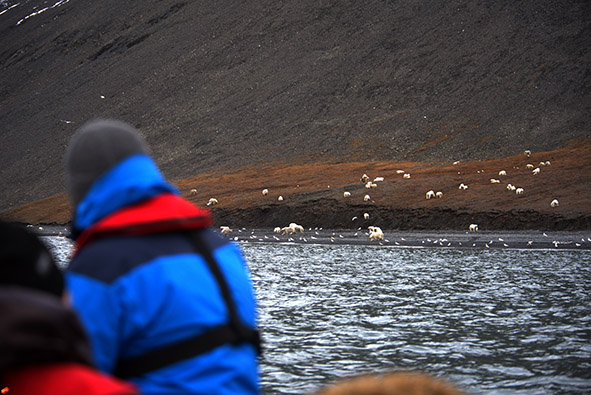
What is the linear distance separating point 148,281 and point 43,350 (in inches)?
34.0

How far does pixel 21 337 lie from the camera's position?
2.17 meters

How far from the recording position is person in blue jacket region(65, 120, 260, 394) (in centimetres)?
305

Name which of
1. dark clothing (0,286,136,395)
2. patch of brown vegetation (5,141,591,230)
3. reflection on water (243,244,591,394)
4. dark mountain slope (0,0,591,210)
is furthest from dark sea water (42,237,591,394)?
dark mountain slope (0,0,591,210)

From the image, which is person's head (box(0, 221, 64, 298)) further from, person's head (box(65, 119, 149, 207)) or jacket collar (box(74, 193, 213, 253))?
person's head (box(65, 119, 149, 207))

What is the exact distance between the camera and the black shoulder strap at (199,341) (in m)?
3.14

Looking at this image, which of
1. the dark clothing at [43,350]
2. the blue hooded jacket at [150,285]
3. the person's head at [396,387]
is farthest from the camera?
the blue hooded jacket at [150,285]

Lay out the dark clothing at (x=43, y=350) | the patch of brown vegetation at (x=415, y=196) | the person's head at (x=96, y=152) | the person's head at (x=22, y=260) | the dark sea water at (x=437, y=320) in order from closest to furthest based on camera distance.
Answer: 1. the dark clothing at (x=43, y=350)
2. the person's head at (x=22, y=260)
3. the person's head at (x=96, y=152)
4. the dark sea water at (x=437, y=320)
5. the patch of brown vegetation at (x=415, y=196)

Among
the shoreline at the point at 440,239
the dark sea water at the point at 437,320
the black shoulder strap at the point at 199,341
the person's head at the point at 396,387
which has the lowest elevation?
the shoreline at the point at 440,239

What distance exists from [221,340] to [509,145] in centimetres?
6904

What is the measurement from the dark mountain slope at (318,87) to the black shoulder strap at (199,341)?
67.0 meters

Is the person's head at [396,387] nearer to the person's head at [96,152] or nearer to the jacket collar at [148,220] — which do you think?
the jacket collar at [148,220]

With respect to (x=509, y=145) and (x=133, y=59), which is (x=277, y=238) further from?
(x=133, y=59)

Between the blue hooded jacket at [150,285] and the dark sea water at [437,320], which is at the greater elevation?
the blue hooded jacket at [150,285]

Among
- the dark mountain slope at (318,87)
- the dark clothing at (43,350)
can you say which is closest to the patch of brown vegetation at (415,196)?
the dark mountain slope at (318,87)
